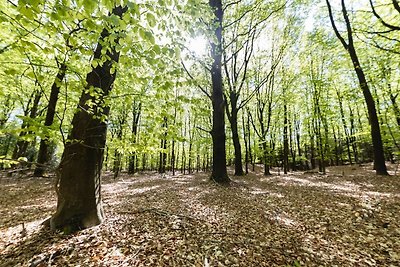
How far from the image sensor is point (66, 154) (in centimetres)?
439

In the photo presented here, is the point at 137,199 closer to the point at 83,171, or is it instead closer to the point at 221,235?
the point at 83,171

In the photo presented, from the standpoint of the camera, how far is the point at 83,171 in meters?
4.59

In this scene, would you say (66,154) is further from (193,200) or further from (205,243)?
(193,200)

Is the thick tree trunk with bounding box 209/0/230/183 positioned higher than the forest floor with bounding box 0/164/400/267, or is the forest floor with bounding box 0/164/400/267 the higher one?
the thick tree trunk with bounding box 209/0/230/183

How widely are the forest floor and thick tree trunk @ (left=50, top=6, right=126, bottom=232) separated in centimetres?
31

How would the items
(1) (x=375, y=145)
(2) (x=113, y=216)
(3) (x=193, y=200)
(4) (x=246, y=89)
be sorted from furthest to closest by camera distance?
1. (4) (x=246, y=89)
2. (1) (x=375, y=145)
3. (3) (x=193, y=200)
4. (2) (x=113, y=216)

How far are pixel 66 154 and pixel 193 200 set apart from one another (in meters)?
4.47

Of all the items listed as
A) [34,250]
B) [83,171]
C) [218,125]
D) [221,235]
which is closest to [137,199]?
[83,171]

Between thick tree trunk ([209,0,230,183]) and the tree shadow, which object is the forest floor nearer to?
the tree shadow

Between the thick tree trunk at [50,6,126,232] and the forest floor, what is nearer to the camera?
the forest floor

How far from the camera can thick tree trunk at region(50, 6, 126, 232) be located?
4391 millimetres

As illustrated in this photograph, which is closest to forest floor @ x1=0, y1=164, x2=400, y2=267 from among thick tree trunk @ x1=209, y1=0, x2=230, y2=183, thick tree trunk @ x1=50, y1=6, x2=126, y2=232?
thick tree trunk @ x1=50, y1=6, x2=126, y2=232

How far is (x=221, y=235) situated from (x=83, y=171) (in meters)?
3.51

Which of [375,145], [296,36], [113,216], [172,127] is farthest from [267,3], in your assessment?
[113,216]
